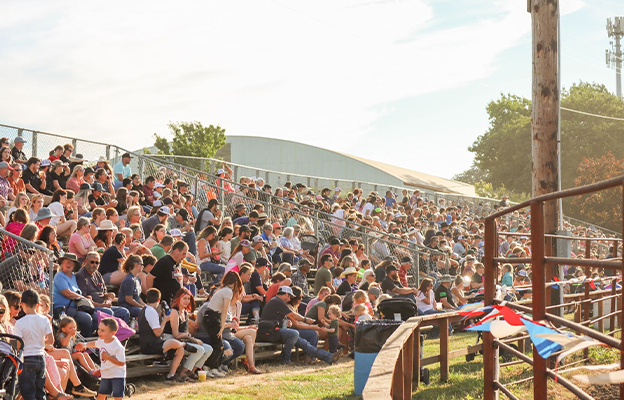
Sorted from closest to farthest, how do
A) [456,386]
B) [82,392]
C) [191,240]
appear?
[82,392]
[456,386]
[191,240]

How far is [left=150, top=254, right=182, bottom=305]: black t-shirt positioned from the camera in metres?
11.6

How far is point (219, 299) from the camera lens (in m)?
11.6

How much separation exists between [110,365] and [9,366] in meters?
1.29

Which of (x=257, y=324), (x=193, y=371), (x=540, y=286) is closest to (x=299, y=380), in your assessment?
(x=193, y=371)

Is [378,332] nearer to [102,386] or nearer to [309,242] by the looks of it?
[102,386]

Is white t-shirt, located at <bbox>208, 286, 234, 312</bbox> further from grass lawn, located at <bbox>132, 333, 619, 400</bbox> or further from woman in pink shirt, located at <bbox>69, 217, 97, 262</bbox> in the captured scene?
woman in pink shirt, located at <bbox>69, 217, 97, 262</bbox>

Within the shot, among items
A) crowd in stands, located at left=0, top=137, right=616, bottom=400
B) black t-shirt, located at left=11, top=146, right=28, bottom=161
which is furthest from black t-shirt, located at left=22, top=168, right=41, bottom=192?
black t-shirt, located at left=11, top=146, right=28, bottom=161

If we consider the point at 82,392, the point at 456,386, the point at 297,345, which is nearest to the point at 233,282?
the point at 297,345

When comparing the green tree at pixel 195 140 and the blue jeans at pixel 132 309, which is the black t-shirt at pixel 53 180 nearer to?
the blue jeans at pixel 132 309

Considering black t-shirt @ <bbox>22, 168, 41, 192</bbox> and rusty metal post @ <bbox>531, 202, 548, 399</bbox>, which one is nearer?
rusty metal post @ <bbox>531, 202, 548, 399</bbox>

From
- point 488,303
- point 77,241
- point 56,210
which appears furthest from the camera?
point 56,210

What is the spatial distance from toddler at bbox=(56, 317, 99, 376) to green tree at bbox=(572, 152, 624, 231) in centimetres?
3698

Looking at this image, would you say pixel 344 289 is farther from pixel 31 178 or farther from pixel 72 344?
pixel 72 344

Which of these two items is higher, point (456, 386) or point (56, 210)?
point (56, 210)
